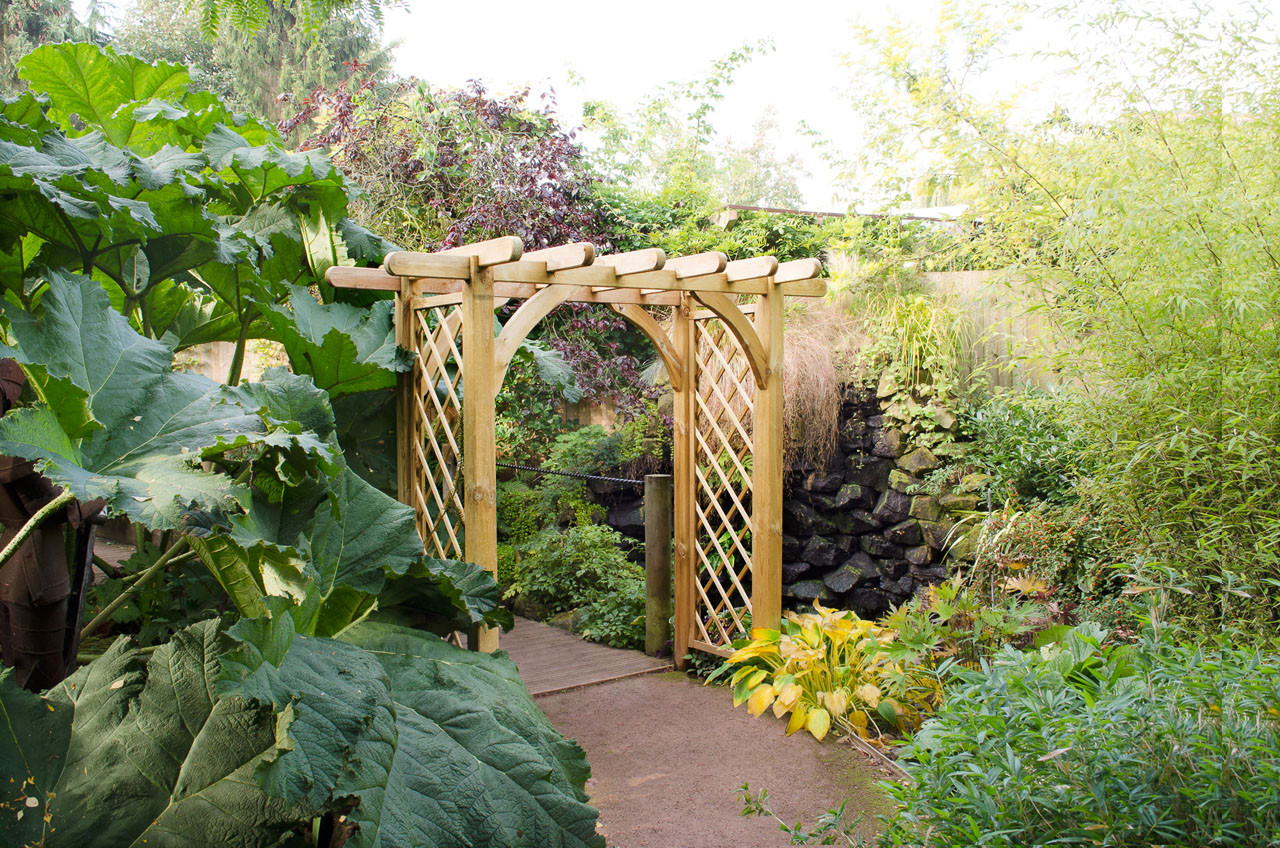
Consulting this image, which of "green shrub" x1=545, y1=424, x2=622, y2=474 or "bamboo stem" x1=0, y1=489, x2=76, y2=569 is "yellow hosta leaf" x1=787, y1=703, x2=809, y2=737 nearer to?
"green shrub" x1=545, y1=424, x2=622, y2=474

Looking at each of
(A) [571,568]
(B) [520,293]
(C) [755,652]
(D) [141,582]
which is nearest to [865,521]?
(C) [755,652]

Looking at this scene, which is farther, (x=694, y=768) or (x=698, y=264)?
(x=698, y=264)

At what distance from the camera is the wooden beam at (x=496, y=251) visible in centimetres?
322

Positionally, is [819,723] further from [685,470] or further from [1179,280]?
[1179,280]

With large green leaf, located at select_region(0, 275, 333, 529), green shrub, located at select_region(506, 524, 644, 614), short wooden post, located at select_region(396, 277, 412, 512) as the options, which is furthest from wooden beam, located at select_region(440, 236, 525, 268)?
green shrub, located at select_region(506, 524, 644, 614)

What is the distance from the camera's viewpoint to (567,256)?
3.55 metres

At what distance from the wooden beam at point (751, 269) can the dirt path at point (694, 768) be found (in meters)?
2.04

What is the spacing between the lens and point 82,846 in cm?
132

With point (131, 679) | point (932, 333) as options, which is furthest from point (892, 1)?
point (131, 679)

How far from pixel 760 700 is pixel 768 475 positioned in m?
1.10

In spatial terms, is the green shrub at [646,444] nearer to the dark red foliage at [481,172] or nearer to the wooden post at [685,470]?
the dark red foliage at [481,172]

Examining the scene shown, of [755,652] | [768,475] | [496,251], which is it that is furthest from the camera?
[768,475]

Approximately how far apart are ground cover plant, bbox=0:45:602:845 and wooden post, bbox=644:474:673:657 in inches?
116

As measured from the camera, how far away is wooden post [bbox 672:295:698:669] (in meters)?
4.75
